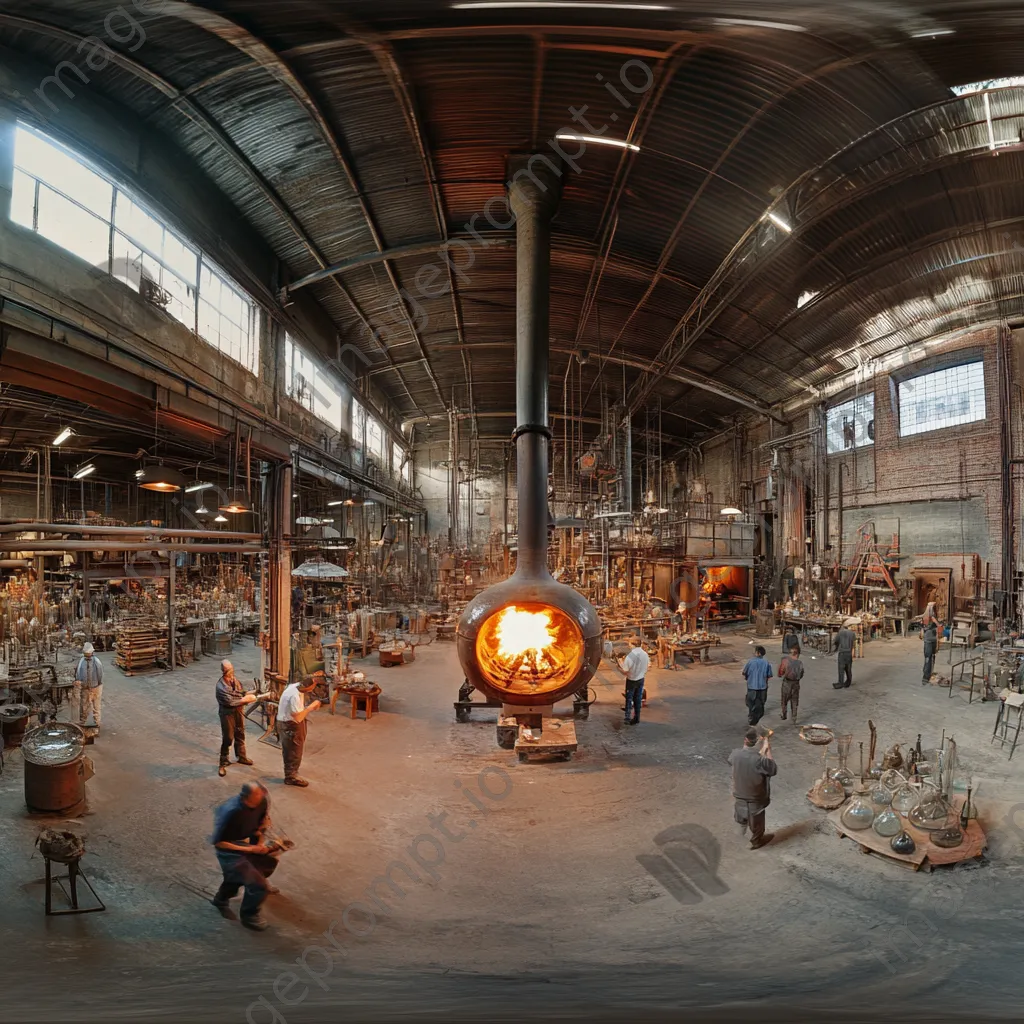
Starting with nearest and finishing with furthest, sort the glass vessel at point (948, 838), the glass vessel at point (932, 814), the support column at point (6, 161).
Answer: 1. the glass vessel at point (948, 838)
2. the glass vessel at point (932, 814)
3. the support column at point (6, 161)

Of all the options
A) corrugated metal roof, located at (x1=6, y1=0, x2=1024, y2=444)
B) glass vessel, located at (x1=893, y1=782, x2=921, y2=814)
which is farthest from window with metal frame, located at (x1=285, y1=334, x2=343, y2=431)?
glass vessel, located at (x1=893, y1=782, x2=921, y2=814)

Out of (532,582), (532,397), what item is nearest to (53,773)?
(532,582)

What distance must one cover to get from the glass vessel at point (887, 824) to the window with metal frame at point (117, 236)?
37.1 ft

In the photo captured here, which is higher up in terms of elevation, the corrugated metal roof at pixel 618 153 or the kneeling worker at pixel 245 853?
the corrugated metal roof at pixel 618 153

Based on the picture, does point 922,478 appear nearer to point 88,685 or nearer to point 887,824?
point 887,824

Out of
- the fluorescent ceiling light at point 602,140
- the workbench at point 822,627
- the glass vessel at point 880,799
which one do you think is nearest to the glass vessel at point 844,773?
the glass vessel at point 880,799

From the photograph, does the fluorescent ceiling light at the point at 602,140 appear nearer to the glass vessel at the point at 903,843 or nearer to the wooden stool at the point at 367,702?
the glass vessel at the point at 903,843

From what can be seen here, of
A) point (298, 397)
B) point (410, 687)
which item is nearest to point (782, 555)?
point (410, 687)

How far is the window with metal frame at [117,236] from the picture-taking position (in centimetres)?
586

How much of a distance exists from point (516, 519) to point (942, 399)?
13825mm

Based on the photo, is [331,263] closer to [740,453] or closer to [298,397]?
[298,397]

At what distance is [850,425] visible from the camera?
17.2 meters

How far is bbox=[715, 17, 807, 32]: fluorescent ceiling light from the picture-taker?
1657mm

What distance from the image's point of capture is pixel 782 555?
20594 millimetres
